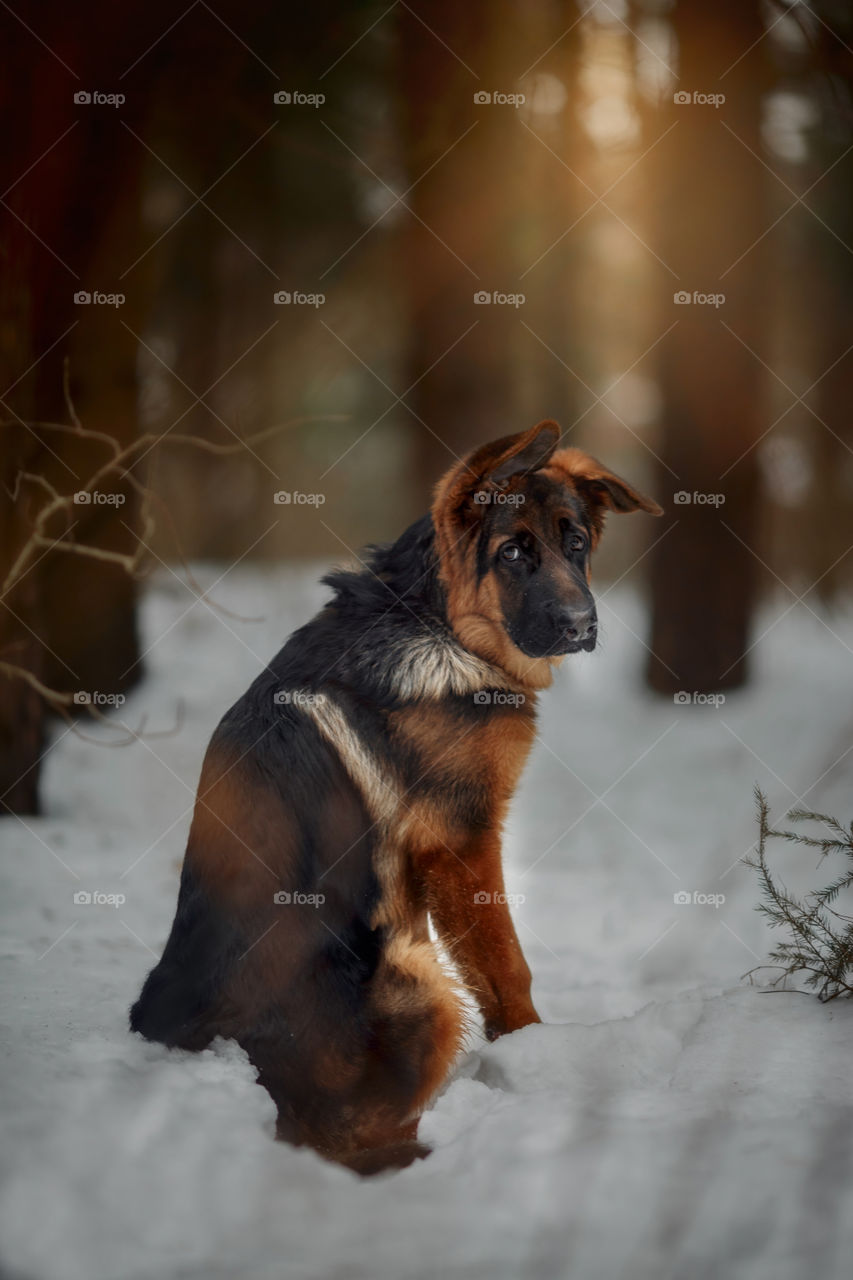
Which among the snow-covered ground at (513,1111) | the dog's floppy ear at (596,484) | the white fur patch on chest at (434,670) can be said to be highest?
the dog's floppy ear at (596,484)

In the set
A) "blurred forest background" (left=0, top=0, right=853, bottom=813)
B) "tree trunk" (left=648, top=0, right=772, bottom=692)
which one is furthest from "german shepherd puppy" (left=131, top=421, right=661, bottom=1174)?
"tree trunk" (left=648, top=0, right=772, bottom=692)

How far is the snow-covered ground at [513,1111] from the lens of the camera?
2.26 m

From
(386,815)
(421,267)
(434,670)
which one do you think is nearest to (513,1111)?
(386,815)

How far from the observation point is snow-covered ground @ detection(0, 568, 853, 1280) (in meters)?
2.26

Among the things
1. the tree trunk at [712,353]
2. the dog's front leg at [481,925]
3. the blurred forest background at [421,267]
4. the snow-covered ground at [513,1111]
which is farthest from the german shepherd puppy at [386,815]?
the tree trunk at [712,353]

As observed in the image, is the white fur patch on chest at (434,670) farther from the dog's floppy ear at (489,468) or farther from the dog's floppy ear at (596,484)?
the dog's floppy ear at (596,484)

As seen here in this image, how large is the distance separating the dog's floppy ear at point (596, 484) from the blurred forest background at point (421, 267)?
199 centimetres

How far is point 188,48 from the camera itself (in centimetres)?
589

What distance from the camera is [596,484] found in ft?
12.0

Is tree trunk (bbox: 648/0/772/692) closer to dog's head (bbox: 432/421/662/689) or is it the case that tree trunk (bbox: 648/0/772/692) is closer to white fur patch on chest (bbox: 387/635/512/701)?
dog's head (bbox: 432/421/662/689)

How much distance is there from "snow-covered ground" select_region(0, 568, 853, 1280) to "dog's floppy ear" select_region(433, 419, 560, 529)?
1.20 meters

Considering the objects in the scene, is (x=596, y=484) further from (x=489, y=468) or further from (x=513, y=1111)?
(x=513, y=1111)

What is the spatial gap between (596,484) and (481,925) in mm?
1649

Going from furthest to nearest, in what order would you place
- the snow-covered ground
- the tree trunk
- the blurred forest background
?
the tree trunk, the blurred forest background, the snow-covered ground
